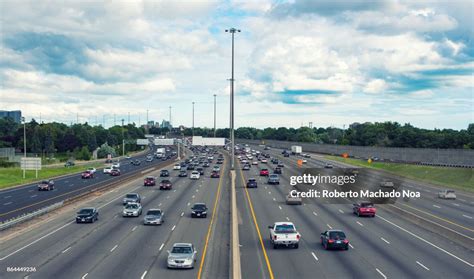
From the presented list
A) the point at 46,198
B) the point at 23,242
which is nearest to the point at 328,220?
the point at 23,242

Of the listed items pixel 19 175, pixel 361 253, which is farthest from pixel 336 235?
pixel 19 175

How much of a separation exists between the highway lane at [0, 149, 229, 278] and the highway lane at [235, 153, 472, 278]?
3.23 m

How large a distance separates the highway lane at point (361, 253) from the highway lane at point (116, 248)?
3230mm

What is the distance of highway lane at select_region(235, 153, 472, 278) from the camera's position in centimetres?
2995

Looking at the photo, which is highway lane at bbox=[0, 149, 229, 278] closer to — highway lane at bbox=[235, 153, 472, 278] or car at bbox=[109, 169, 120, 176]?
highway lane at bbox=[235, 153, 472, 278]

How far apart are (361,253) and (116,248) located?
15319 mm

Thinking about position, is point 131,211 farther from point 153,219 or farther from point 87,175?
point 87,175

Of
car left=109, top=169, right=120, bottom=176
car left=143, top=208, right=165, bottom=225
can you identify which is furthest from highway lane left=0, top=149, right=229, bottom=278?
car left=109, top=169, right=120, bottom=176

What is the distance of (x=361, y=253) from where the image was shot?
116ft

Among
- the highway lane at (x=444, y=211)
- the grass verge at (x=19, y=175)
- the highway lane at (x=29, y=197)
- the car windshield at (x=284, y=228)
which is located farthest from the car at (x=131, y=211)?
the grass verge at (x=19, y=175)

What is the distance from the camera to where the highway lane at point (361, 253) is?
1179 inches

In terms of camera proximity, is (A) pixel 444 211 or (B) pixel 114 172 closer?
(A) pixel 444 211

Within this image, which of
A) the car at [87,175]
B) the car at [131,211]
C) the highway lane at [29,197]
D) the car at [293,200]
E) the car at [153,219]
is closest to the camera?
the car at [153,219]

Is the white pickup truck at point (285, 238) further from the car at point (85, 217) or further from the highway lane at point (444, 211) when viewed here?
the car at point (85, 217)
